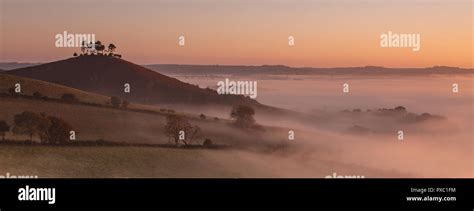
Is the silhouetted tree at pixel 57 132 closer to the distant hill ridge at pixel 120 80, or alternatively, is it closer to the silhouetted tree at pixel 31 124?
the silhouetted tree at pixel 31 124

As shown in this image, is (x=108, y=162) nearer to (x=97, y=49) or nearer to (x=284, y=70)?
(x=97, y=49)

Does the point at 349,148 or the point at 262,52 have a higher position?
the point at 262,52

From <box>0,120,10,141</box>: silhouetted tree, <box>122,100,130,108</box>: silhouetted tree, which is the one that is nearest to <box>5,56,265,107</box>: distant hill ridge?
<box>122,100,130,108</box>: silhouetted tree

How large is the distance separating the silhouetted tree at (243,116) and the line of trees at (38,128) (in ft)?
4.99

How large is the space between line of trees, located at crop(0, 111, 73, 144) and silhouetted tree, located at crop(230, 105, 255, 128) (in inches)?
59.9

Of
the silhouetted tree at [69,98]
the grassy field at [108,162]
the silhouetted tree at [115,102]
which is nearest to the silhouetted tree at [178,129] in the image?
the grassy field at [108,162]

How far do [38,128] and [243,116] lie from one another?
1861 mm

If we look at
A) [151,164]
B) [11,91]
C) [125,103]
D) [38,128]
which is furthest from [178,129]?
[11,91]
